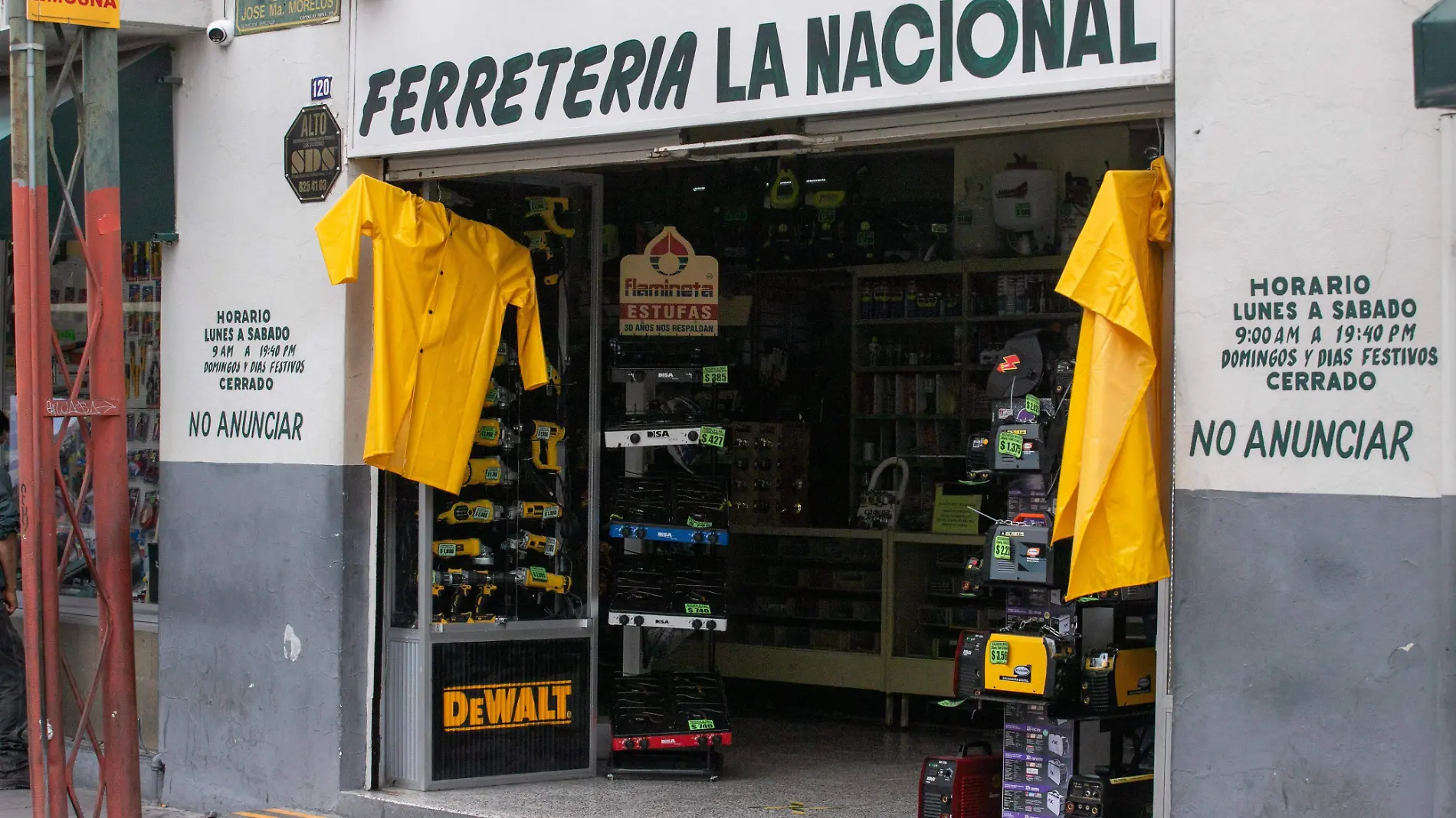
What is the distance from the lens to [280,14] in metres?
8.12

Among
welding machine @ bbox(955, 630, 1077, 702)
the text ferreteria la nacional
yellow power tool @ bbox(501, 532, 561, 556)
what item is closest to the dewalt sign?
yellow power tool @ bbox(501, 532, 561, 556)

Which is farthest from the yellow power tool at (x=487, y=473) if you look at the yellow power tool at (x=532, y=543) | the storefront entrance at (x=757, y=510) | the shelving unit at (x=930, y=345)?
the shelving unit at (x=930, y=345)

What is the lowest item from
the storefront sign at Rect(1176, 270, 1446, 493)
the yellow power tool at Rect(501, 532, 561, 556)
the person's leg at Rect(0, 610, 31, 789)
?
the person's leg at Rect(0, 610, 31, 789)

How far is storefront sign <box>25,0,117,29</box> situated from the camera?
6.63 m

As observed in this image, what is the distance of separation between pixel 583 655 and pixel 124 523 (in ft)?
7.79

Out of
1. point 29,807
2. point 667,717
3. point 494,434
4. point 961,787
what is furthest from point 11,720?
point 961,787

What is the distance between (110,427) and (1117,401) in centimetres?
415

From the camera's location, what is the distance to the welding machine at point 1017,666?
6168mm

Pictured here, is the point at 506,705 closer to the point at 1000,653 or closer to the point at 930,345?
the point at 1000,653

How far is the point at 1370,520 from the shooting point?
17.0 ft

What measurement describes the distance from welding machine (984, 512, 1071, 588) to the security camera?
469cm

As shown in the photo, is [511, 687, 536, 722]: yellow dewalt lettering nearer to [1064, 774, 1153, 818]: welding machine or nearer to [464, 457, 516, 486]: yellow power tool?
[464, 457, 516, 486]: yellow power tool

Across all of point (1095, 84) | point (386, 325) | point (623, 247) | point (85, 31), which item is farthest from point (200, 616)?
point (1095, 84)

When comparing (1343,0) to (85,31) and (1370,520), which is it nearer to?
(1370,520)
